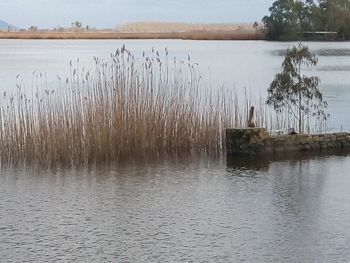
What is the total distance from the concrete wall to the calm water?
393 millimetres

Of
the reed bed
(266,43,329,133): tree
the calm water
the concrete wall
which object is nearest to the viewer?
the calm water

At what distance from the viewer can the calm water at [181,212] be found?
6.72 m

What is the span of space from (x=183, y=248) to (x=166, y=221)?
99 centimetres

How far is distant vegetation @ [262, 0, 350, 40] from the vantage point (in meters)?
79.1

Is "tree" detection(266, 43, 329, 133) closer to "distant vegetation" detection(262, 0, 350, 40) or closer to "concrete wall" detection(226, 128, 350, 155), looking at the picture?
"concrete wall" detection(226, 128, 350, 155)

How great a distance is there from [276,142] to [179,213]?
4340mm

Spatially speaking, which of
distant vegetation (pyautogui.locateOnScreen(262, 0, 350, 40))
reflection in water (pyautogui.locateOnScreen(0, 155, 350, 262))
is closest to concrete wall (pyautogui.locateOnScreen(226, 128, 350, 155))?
reflection in water (pyautogui.locateOnScreen(0, 155, 350, 262))

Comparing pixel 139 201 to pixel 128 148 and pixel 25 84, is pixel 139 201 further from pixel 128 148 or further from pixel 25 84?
pixel 25 84

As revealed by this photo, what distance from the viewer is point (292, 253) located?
659 centimetres

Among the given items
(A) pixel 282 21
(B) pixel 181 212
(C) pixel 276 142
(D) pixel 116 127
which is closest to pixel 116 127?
(D) pixel 116 127

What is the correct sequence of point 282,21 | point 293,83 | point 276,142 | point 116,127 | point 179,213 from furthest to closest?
point 282,21, point 293,83, point 276,142, point 116,127, point 179,213

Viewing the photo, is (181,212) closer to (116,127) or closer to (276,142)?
(116,127)

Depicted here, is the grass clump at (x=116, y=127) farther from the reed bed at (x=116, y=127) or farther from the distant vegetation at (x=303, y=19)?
the distant vegetation at (x=303, y=19)

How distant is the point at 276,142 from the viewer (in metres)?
12.1
